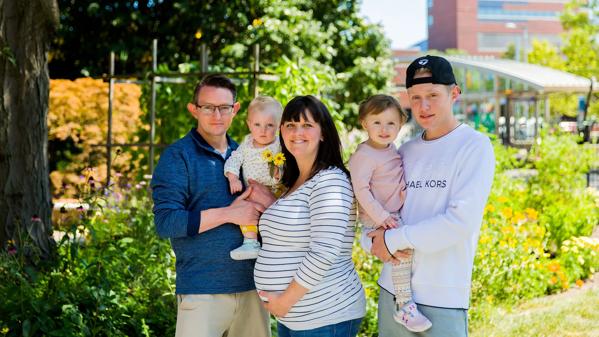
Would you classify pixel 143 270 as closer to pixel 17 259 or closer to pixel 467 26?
pixel 17 259

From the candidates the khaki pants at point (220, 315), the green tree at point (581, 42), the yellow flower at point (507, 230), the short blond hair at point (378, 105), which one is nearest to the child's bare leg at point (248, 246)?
the khaki pants at point (220, 315)

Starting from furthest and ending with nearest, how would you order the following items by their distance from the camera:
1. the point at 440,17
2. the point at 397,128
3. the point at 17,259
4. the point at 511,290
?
the point at 440,17 < the point at 511,290 < the point at 17,259 < the point at 397,128

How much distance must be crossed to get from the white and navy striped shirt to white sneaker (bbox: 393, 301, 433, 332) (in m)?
0.21

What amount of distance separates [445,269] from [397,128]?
1.95 feet

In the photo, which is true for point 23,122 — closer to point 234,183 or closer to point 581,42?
point 234,183

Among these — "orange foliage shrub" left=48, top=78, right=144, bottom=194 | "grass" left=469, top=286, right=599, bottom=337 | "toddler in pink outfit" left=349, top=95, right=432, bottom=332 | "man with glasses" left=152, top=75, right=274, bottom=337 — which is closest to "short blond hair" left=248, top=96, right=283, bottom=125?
"man with glasses" left=152, top=75, right=274, bottom=337

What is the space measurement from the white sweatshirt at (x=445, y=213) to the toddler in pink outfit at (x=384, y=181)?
0.15ft

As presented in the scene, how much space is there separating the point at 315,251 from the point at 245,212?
15.9 inches

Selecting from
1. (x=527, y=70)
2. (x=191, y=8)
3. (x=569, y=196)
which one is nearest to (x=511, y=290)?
(x=569, y=196)

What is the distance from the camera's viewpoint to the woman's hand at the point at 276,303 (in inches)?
105

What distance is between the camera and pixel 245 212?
2.85 m

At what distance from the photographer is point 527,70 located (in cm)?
2831

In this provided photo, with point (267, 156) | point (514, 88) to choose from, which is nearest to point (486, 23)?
point (514, 88)

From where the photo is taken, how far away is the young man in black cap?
2.52 meters
